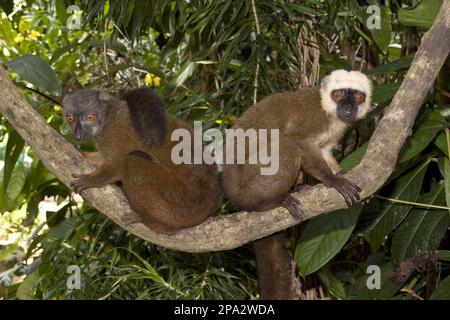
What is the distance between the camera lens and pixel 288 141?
409 centimetres

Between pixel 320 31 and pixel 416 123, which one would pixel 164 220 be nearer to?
pixel 416 123

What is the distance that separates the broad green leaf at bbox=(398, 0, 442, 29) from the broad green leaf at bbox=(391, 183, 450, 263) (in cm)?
123

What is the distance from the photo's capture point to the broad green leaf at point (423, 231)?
4504 millimetres

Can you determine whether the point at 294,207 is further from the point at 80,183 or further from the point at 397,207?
the point at 397,207

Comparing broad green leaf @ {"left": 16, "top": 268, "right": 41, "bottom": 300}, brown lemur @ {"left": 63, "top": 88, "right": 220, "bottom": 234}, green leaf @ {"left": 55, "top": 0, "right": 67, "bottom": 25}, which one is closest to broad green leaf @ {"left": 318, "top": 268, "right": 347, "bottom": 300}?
brown lemur @ {"left": 63, "top": 88, "right": 220, "bottom": 234}

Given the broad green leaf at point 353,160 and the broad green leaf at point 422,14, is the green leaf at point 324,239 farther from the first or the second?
the broad green leaf at point 422,14

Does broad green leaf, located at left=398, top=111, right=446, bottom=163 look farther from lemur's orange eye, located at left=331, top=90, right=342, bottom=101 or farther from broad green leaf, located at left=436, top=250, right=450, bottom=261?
broad green leaf, located at left=436, top=250, right=450, bottom=261

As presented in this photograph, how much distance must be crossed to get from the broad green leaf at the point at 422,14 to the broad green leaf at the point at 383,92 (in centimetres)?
46

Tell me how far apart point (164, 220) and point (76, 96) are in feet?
3.82

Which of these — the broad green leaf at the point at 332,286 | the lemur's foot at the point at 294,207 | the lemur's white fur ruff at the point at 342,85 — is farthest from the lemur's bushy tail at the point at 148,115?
the broad green leaf at the point at 332,286

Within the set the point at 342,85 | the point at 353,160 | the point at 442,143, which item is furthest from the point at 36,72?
the point at 442,143

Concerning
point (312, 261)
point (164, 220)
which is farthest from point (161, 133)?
point (312, 261)

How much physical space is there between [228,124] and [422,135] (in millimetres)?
1581

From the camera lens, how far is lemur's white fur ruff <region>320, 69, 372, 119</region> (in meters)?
4.20
